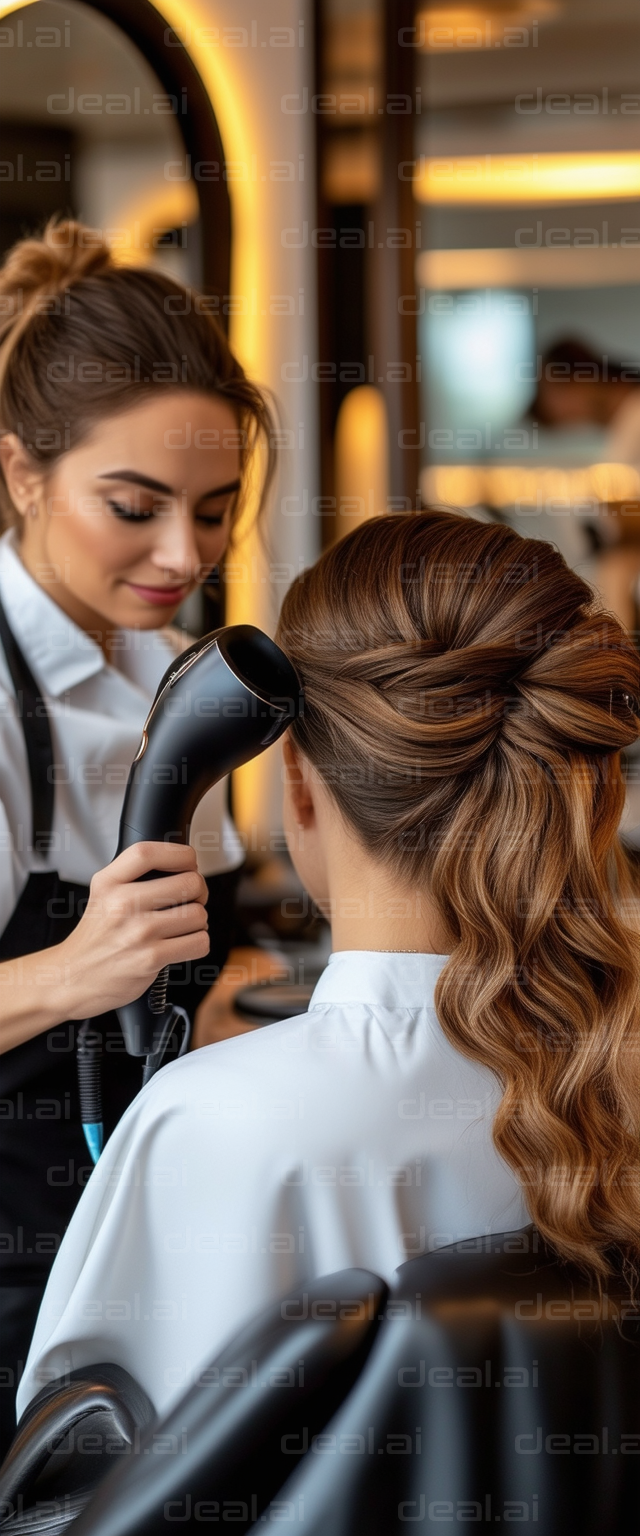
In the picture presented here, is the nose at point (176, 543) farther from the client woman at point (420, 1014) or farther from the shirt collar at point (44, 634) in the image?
the client woman at point (420, 1014)

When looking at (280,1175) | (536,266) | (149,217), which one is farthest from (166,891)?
(536,266)

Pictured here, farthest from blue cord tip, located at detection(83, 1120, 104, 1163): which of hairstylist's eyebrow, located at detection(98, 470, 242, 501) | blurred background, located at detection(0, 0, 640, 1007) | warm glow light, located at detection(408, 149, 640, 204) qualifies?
warm glow light, located at detection(408, 149, 640, 204)

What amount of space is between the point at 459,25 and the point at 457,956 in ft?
9.41

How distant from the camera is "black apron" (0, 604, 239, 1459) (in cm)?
126

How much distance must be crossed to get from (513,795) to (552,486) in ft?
8.74

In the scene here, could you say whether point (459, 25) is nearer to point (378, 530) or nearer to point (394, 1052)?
point (378, 530)

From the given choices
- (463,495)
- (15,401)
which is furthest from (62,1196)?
(463,495)

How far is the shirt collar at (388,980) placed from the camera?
3.20 feet

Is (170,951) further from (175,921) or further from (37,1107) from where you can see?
(37,1107)

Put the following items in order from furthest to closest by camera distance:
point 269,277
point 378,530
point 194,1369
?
point 269,277 → point 378,530 → point 194,1369

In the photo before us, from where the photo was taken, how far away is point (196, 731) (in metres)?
1.03

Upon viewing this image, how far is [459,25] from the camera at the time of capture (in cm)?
307

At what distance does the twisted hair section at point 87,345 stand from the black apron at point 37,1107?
222 millimetres

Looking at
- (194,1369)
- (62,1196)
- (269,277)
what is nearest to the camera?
(194,1369)
